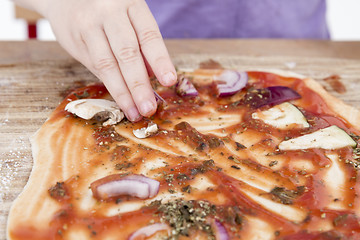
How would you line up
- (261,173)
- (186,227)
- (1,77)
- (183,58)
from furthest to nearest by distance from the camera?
(183,58)
(1,77)
(261,173)
(186,227)

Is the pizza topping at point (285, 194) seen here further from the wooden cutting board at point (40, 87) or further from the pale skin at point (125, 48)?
the wooden cutting board at point (40, 87)

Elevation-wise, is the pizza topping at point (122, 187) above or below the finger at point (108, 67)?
below

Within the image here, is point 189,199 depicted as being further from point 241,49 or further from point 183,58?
point 241,49

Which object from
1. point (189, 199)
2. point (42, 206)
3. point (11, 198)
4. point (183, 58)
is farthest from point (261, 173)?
point (183, 58)

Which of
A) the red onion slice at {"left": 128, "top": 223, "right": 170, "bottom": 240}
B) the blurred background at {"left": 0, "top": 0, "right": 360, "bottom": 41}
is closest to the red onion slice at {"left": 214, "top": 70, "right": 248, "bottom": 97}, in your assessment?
the red onion slice at {"left": 128, "top": 223, "right": 170, "bottom": 240}

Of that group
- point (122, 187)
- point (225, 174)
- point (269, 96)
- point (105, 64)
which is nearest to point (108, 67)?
point (105, 64)

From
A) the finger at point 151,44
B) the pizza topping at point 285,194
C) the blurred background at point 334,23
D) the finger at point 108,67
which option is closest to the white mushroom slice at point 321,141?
the pizza topping at point 285,194
